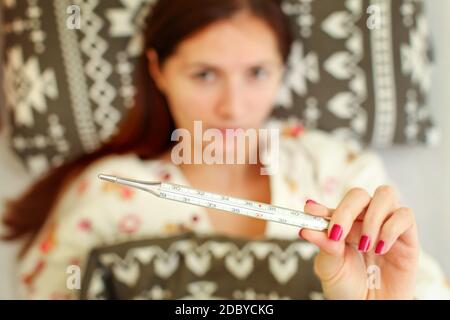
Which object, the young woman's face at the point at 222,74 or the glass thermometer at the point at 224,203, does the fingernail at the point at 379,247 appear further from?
the young woman's face at the point at 222,74

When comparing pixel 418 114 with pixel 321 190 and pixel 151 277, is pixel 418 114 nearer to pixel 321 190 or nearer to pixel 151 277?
pixel 321 190

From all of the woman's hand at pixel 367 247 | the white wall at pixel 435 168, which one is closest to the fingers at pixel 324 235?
the woman's hand at pixel 367 247

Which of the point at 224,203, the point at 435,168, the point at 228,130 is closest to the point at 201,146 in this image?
the point at 228,130

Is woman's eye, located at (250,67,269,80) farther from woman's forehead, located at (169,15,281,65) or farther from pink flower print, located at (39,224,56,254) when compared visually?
pink flower print, located at (39,224,56,254)

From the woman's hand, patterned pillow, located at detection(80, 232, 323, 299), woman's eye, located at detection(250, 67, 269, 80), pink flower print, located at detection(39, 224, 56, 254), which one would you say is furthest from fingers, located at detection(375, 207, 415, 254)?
pink flower print, located at detection(39, 224, 56, 254)

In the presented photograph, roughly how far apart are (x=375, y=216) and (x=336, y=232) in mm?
31

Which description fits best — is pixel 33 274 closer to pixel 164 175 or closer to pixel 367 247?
pixel 164 175

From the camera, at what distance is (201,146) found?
1.92 ft

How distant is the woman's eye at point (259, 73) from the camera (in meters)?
0.62

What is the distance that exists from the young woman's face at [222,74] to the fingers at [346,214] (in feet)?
0.55

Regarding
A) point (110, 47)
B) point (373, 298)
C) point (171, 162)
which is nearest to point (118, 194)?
point (171, 162)

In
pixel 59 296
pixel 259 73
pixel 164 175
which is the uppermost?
pixel 259 73

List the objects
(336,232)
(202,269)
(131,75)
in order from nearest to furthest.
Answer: (336,232)
(202,269)
(131,75)
